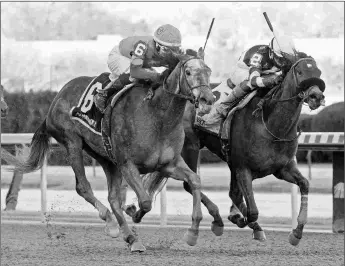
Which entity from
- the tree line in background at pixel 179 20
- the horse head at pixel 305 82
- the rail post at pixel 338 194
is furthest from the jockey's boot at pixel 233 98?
the tree line in background at pixel 179 20

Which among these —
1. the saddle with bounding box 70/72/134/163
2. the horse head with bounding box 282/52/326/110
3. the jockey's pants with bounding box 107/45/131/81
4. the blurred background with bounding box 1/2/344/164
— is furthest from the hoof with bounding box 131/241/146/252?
the blurred background with bounding box 1/2/344/164

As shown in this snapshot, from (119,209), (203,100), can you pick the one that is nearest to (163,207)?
(119,209)

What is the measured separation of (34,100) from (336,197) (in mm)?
10205

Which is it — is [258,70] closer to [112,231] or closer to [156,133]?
[156,133]

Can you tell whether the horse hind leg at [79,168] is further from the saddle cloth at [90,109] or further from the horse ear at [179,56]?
the horse ear at [179,56]

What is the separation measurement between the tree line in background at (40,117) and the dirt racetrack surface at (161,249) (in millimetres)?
7797

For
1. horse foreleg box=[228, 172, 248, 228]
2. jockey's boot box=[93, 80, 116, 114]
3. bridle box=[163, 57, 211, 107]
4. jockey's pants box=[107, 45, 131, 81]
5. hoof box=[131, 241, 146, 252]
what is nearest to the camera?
bridle box=[163, 57, 211, 107]

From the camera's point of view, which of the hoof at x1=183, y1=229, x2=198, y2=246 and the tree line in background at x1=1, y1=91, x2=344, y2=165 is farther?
the tree line in background at x1=1, y1=91, x2=344, y2=165

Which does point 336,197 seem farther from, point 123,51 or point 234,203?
point 123,51

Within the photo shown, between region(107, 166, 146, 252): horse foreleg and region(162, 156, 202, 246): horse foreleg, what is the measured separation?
18.6 inches

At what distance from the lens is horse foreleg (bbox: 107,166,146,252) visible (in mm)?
8773

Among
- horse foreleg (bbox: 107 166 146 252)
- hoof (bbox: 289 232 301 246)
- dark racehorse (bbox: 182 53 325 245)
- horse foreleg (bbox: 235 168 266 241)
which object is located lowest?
hoof (bbox: 289 232 301 246)

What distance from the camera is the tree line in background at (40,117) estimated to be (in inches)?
759

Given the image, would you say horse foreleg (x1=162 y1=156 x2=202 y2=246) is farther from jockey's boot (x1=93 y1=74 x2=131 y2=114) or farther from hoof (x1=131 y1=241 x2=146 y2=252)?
jockey's boot (x1=93 y1=74 x2=131 y2=114)
